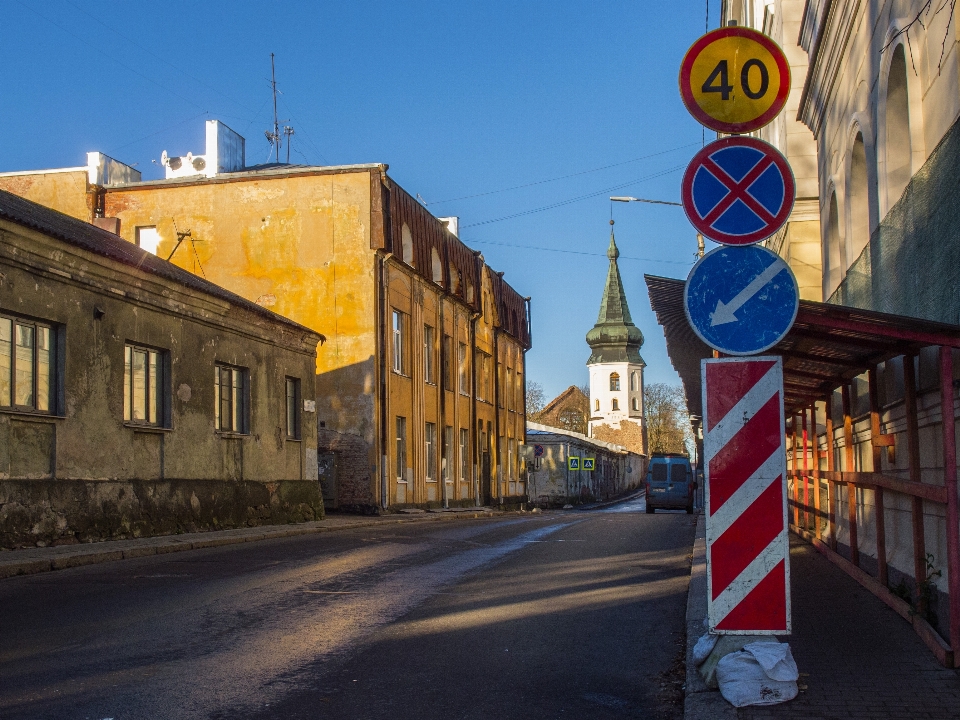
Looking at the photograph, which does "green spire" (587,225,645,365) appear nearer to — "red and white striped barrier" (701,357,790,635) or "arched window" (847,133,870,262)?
"arched window" (847,133,870,262)

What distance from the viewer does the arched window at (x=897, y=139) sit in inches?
374

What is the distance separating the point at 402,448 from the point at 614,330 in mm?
77295

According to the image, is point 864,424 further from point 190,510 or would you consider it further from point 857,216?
point 190,510

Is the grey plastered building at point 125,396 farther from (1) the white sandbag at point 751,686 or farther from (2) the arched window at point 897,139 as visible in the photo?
(1) the white sandbag at point 751,686

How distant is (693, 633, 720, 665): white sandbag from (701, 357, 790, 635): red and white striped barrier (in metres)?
0.18

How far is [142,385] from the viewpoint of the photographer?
18.5 m

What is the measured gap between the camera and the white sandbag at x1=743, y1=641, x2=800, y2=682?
5.18 meters

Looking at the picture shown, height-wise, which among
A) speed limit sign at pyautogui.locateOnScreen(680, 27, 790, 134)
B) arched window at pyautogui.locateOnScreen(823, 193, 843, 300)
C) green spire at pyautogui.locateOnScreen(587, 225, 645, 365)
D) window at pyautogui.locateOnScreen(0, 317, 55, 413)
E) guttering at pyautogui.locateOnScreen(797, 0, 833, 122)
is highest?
green spire at pyautogui.locateOnScreen(587, 225, 645, 365)

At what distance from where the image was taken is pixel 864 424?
11.0 metres

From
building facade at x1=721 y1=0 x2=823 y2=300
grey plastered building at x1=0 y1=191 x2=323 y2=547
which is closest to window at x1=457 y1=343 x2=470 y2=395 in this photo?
grey plastered building at x1=0 y1=191 x2=323 y2=547

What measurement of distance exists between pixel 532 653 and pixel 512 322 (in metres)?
42.8

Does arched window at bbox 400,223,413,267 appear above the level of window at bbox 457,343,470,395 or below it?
above

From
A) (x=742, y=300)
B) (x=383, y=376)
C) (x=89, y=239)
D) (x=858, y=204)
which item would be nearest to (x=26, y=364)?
(x=89, y=239)

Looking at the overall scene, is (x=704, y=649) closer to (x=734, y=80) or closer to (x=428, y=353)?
(x=734, y=80)
